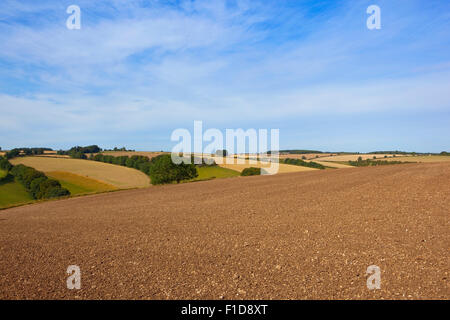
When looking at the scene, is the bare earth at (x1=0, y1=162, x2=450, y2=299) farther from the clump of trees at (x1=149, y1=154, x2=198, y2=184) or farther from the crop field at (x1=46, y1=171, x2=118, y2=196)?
the crop field at (x1=46, y1=171, x2=118, y2=196)

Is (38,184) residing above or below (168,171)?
below

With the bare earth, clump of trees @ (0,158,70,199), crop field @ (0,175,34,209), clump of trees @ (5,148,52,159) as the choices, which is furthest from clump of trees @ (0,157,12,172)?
the bare earth

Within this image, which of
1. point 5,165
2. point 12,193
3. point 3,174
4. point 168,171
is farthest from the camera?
point 5,165

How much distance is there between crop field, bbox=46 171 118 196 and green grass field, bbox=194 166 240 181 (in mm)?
22421

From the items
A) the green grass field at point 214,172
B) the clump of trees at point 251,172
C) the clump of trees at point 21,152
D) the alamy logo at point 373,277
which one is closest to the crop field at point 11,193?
the clump of trees at point 21,152

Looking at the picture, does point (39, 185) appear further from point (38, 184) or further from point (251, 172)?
point (251, 172)

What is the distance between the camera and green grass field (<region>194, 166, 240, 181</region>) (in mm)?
78500

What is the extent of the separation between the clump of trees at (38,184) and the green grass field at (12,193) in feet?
3.56

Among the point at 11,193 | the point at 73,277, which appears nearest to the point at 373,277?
the point at 73,277

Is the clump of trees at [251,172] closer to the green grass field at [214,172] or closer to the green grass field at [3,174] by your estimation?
the green grass field at [214,172]

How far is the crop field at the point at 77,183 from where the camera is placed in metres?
71.3

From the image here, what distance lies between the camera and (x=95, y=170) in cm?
8969

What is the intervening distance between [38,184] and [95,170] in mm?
21389
